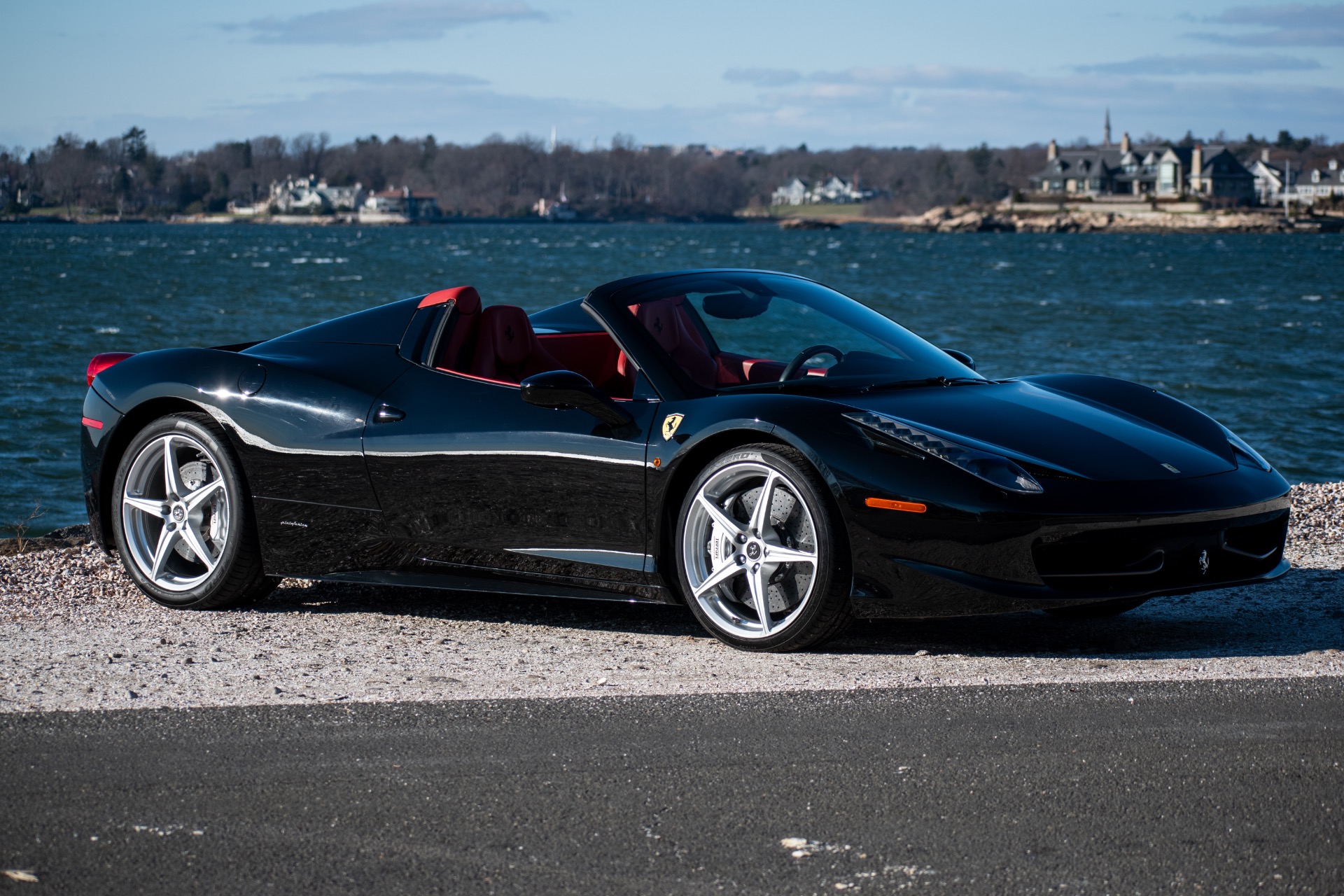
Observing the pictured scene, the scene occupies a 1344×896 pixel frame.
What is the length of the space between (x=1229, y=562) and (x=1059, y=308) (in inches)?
1542

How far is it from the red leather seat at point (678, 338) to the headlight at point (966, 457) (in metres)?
0.74

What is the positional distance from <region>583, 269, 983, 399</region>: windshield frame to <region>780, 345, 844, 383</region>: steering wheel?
78mm

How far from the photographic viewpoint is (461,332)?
5625 millimetres

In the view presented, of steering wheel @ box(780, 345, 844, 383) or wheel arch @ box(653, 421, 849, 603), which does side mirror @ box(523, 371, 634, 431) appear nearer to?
wheel arch @ box(653, 421, 849, 603)

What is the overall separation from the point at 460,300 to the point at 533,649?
4.66ft

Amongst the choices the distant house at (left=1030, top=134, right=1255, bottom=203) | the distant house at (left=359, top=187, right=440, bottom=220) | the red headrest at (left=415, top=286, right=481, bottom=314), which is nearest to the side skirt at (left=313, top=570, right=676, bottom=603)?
the red headrest at (left=415, top=286, right=481, bottom=314)

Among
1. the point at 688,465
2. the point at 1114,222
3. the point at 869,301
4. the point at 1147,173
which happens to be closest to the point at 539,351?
the point at 688,465

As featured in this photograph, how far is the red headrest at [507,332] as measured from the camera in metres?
5.66

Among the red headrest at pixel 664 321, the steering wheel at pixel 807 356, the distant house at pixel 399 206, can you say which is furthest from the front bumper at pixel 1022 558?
the distant house at pixel 399 206

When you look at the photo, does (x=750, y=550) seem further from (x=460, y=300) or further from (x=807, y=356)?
(x=460, y=300)

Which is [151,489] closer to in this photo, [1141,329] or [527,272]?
[1141,329]

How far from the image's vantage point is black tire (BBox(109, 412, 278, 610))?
562 centimetres

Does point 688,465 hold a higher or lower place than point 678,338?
lower

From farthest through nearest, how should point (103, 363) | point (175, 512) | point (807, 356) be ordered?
point (103, 363) < point (175, 512) < point (807, 356)
